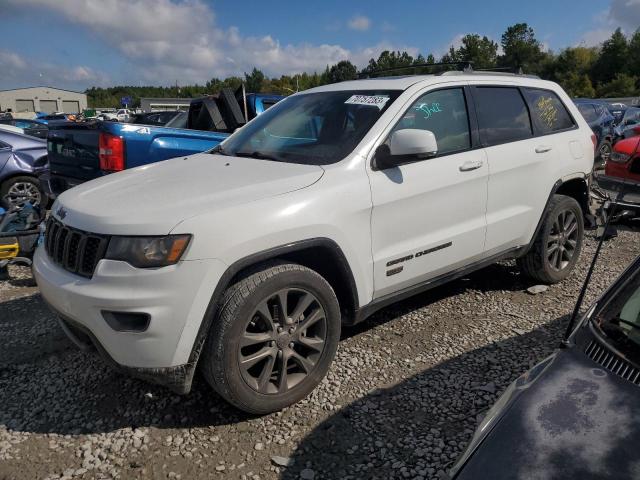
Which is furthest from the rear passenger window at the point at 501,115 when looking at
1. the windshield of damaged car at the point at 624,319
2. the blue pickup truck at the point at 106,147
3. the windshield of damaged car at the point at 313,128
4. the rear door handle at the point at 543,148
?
the blue pickup truck at the point at 106,147

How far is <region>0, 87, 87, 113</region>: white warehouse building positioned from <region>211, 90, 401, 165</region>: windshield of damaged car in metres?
95.0

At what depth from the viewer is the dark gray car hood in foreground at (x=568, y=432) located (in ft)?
4.29

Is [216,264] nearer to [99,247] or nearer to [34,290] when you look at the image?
[99,247]

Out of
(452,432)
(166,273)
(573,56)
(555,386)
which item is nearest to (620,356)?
(555,386)

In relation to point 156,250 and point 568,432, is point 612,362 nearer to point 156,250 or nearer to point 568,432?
point 568,432

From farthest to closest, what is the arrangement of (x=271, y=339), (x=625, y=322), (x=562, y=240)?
(x=562, y=240)
(x=271, y=339)
(x=625, y=322)

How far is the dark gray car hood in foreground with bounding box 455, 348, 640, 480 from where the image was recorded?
131 centimetres

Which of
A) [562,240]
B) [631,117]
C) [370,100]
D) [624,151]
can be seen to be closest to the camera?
[370,100]

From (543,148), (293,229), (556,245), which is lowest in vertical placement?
(556,245)

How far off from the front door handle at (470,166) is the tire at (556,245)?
1137 millimetres

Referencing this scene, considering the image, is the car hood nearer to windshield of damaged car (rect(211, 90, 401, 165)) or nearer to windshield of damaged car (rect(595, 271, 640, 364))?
windshield of damaged car (rect(211, 90, 401, 165))

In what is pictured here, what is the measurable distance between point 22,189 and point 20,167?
1.11ft

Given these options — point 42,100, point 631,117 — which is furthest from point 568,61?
point 42,100

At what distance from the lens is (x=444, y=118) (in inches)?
141
